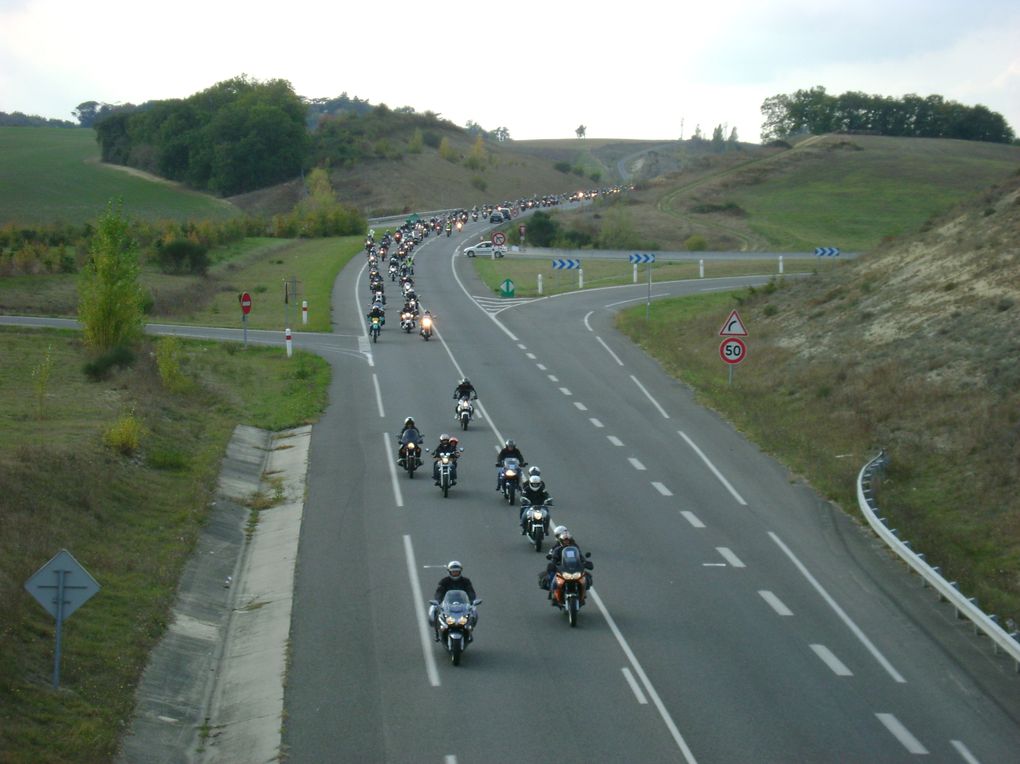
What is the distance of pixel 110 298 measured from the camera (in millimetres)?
38594

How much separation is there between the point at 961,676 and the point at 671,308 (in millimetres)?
42515

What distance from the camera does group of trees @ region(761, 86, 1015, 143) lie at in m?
167

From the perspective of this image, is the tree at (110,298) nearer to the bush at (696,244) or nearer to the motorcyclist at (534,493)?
the motorcyclist at (534,493)

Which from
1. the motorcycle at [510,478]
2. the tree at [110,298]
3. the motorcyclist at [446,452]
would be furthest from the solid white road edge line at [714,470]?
the tree at [110,298]

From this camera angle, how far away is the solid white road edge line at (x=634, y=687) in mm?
14062

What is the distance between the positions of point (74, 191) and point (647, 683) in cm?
11726

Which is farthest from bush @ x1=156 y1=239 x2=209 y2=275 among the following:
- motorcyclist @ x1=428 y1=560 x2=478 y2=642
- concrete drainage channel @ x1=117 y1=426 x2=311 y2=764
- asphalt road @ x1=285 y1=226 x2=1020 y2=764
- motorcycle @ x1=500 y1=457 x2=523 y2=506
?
motorcyclist @ x1=428 y1=560 x2=478 y2=642

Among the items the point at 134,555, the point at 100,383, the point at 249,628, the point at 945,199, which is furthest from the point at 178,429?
the point at 945,199

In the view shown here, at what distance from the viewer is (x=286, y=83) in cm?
17850

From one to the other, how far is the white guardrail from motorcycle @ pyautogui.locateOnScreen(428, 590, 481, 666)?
652 cm

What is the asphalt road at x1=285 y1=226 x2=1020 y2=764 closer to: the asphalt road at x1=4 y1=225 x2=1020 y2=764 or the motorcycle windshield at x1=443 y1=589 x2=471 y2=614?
the asphalt road at x1=4 y1=225 x2=1020 y2=764

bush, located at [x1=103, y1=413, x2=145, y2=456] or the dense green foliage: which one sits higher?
the dense green foliage

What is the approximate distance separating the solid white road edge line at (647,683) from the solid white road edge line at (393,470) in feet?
22.6

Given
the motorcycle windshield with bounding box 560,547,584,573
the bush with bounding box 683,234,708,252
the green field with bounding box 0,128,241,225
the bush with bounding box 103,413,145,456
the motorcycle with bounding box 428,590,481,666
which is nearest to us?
the motorcycle with bounding box 428,590,481,666
